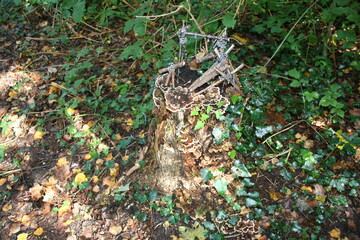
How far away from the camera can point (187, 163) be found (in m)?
2.67

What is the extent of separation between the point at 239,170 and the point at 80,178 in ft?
6.44

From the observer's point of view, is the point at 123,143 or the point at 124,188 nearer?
the point at 124,188

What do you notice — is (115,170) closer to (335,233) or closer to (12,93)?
(335,233)

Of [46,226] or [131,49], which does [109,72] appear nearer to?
[131,49]

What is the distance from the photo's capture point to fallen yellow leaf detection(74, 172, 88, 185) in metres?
3.33

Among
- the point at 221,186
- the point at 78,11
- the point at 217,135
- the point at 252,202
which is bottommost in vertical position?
the point at 252,202

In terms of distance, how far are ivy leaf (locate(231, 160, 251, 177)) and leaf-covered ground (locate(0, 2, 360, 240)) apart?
0.01m

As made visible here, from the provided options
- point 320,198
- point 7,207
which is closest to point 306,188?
A: point 320,198

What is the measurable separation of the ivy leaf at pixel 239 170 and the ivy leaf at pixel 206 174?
23 cm

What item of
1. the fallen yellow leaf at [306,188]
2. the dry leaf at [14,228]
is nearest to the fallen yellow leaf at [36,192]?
the dry leaf at [14,228]

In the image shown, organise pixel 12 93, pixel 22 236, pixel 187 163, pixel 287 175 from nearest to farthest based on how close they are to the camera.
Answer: pixel 187 163
pixel 287 175
pixel 22 236
pixel 12 93

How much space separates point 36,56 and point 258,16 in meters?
4.13

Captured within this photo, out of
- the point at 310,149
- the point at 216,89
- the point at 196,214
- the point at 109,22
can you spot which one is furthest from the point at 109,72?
the point at 310,149

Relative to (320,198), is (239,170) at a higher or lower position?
higher
